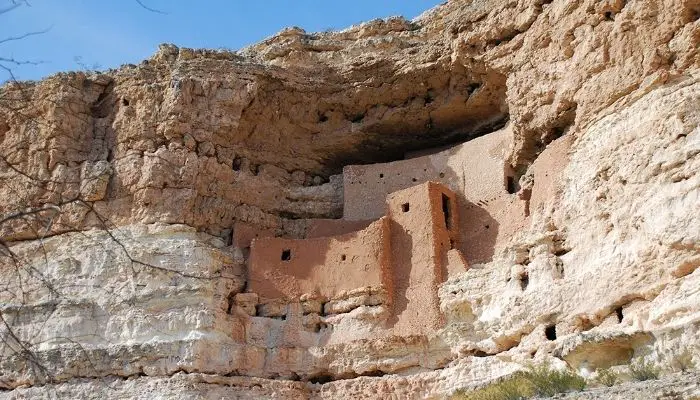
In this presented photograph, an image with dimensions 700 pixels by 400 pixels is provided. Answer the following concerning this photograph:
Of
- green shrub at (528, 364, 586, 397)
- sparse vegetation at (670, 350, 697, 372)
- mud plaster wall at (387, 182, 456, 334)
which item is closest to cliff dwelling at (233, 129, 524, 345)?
mud plaster wall at (387, 182, 456, 334)

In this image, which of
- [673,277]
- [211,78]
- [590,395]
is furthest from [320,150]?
[590,395]

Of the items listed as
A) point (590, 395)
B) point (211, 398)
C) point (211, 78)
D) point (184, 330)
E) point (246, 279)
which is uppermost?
point (211, 78)

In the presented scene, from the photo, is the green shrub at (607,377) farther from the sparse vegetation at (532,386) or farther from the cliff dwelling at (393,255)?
the cliff dwelling at (393,255)

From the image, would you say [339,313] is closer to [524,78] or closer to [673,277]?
[524,78]

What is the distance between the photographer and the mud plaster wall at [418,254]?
1318cm

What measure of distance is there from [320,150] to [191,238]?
127 inches

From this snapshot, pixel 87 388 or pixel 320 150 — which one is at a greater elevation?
pixel 320 150

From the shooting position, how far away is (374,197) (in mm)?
15523

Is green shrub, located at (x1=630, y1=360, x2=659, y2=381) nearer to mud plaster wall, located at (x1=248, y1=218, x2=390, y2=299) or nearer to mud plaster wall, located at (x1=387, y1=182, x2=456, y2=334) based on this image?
mud plaster wall, located at (x1=387, y1=182, x2=456, y2=334)

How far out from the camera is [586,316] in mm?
10781

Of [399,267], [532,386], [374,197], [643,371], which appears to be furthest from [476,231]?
[643,371]

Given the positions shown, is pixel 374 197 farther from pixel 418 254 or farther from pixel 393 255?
pixel 418 254

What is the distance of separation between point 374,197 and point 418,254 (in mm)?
2085

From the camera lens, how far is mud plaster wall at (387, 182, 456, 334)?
1318 cm
